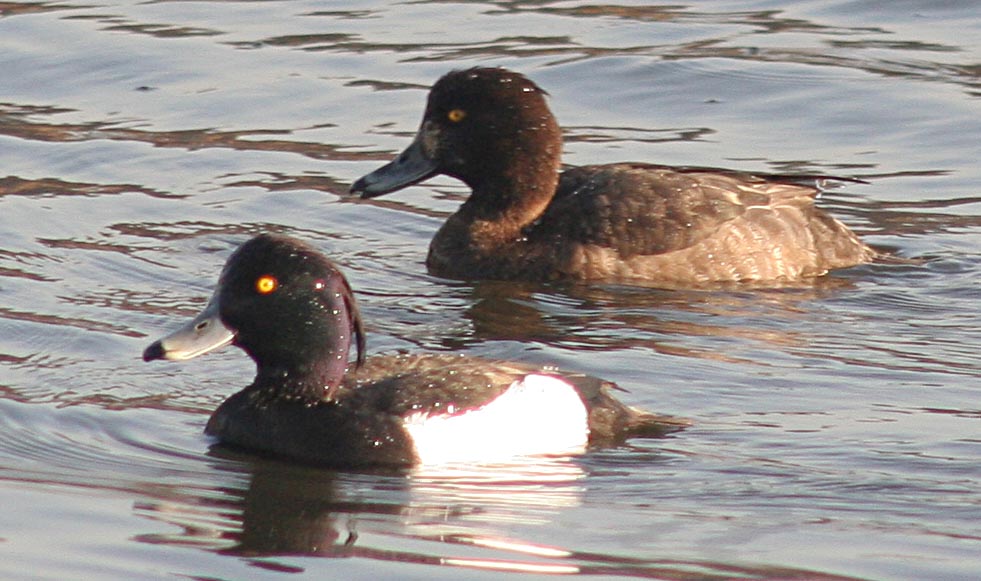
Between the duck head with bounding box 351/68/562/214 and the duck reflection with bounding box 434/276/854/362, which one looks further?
the duck head with bounding box 351/68/562/214

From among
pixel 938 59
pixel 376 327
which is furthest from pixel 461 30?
pixel 376 327

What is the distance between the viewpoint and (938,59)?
15.5 meters

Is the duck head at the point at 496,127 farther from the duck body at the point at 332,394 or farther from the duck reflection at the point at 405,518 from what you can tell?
the duck reflection at the point at 405,518

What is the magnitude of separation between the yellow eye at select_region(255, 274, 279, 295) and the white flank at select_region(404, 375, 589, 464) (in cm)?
71

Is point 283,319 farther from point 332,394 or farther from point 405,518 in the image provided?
point 405,518

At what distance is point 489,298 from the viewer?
438 inches

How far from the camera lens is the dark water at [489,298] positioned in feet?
22.9

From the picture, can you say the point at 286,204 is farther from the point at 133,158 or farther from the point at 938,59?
the point at 938,59

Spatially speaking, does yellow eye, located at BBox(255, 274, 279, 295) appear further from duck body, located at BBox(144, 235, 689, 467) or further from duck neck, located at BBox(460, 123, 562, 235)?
duck neck, located at BBox(460, 123, 562, 235)

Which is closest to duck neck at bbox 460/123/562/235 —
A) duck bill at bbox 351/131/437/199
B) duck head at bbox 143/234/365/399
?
duck bill at bbox 351/131/437/199

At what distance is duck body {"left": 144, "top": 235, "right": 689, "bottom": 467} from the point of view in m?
7.92

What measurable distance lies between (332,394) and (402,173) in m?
4.15

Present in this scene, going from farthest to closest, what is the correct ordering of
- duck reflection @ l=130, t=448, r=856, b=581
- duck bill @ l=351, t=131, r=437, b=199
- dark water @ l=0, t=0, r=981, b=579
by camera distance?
duck bill @ l=351, t=131, r=437, b=199, dark water @ l=0, t=0, r=981, b=579, duck reflection @ l=130, t=448, r=856, b=581

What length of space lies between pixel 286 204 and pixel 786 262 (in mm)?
3019
